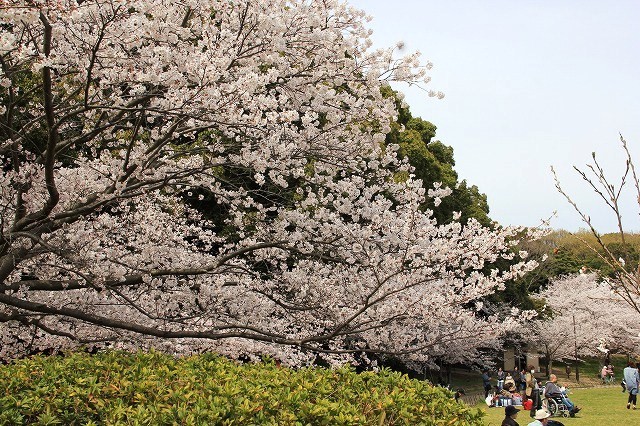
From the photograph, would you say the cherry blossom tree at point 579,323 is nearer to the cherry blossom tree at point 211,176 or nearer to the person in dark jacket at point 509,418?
the person in dark jacket at point 509,418

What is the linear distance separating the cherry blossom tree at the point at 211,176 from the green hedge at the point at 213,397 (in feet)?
5.36

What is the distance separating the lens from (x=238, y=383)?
218 inches

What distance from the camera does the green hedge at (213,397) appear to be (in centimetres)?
473

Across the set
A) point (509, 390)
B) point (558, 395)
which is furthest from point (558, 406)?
point (509, 390)

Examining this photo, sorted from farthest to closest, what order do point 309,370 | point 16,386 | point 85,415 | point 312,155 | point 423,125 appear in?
point 423,125 < point 312,155 < point 309,370 < point 16,386 < point 85,415

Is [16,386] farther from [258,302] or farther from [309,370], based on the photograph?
[258,302]

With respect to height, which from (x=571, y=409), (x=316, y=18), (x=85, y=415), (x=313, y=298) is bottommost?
(x=571, y=409)

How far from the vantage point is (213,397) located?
17.0ft

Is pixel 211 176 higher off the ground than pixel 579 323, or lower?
higher

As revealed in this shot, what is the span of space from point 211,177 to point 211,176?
0.03 m

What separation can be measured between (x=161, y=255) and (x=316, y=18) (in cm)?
471

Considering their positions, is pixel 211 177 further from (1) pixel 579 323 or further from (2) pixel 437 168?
(1) pixel 579 323

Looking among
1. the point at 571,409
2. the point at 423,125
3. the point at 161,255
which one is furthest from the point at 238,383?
the point at 423,125

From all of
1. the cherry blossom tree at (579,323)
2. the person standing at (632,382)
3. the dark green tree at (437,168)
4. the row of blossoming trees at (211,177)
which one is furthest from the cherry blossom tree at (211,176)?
the cherry blossom tree at (579,323)
